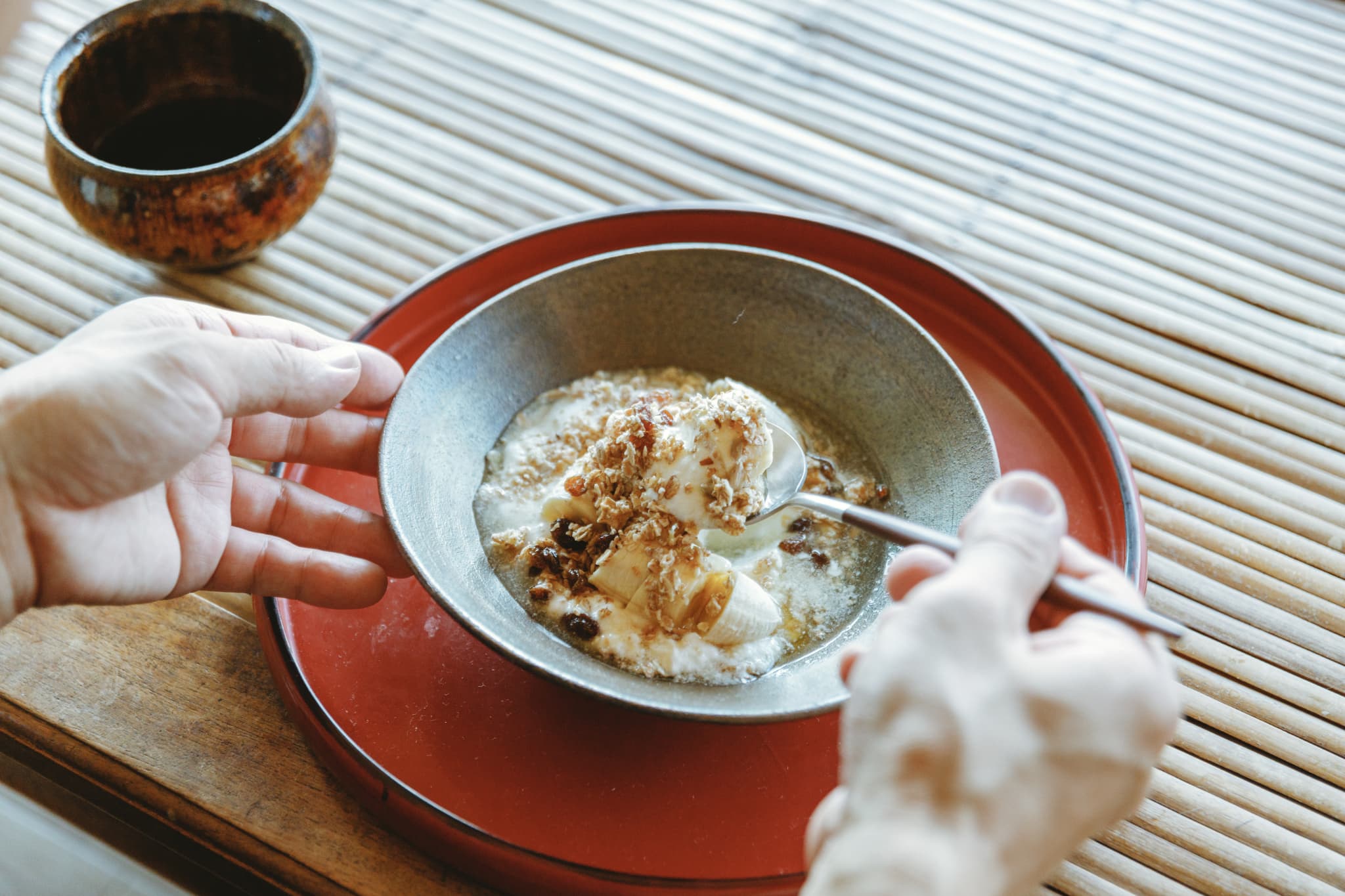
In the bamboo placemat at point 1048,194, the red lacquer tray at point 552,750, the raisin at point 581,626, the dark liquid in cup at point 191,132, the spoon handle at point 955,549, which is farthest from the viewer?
the dark liquid in cup at point 191,132

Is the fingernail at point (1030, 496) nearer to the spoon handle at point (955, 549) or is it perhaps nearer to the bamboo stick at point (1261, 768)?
the spoon handle at point (955, 549)

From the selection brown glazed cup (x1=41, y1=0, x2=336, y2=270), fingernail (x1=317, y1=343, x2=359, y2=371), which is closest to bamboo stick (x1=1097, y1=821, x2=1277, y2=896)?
fingernail (x1=317, y1=343, x2=359, y2=371)

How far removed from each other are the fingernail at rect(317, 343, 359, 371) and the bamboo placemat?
303 mm

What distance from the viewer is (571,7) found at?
168 centimetres

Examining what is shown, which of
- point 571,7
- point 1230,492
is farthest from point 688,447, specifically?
point 571,7

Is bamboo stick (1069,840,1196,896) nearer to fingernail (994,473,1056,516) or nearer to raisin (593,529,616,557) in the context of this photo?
fingernail (994,473,1056,516)

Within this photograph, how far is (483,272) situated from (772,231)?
36cm

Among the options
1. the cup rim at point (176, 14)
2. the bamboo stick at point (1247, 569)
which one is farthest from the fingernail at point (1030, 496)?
the cup rim at point (176, 14)

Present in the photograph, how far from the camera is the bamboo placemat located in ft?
3.44

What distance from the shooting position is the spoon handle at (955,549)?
0.67 m

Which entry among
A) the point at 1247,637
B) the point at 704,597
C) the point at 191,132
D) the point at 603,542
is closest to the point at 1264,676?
the point at 1247,637

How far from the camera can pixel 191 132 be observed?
4.14 ft

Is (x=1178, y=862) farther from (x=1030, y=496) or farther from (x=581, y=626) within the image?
(x=581, y=626)

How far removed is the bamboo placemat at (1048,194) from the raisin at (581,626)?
502 mm
